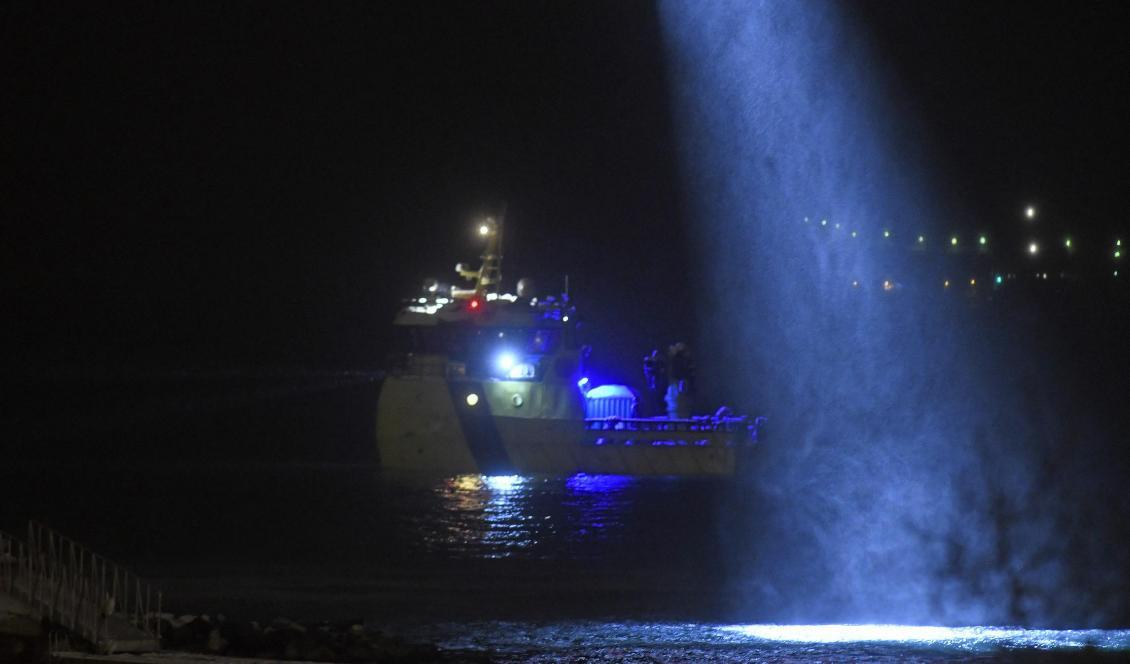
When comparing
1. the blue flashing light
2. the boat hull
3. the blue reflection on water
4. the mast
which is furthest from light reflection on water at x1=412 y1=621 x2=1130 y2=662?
the mast

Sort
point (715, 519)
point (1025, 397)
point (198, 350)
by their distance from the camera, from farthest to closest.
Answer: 1. point (198, 350)
2. point (1025, 397)
3. point (715, 519)

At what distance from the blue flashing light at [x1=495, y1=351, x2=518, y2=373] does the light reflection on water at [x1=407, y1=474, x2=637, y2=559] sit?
9.06 ft

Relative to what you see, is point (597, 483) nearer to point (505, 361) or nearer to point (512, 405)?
point (512, 405)

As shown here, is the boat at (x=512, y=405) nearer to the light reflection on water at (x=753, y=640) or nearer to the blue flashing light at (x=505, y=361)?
the blue flashing light at (x=505, y=361)

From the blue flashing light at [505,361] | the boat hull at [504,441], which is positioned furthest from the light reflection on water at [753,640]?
the blue flashing light at [505,361]

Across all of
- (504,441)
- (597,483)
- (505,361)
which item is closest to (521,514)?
(504,441)

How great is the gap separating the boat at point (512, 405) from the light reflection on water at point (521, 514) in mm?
693

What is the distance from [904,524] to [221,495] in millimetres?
16940

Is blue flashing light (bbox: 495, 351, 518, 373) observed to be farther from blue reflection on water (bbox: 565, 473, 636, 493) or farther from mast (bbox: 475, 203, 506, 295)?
blue reflection on water (bbox: 565, 473, 636, 493)

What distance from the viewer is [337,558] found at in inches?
899

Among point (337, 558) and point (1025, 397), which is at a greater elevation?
point (1025, 397)

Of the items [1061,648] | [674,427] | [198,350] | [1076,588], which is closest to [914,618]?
[1061,648]

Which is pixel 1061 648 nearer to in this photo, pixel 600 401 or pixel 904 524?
pixel 904 524

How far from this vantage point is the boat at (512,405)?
107 feet
